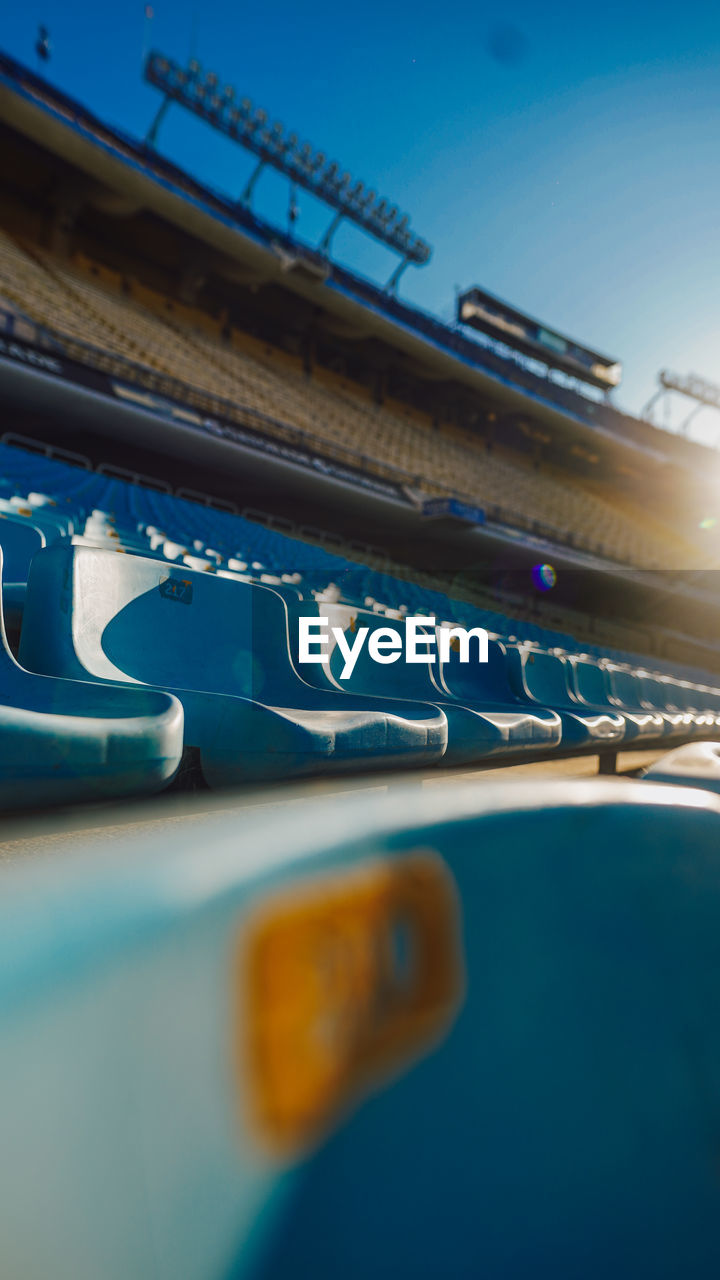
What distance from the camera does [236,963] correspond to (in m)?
0.19

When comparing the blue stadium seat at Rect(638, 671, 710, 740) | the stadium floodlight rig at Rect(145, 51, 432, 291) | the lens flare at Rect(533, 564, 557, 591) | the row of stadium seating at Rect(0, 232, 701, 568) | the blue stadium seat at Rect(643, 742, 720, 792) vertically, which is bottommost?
the blue stadium seat at Rect(638, 671, 710, 740)

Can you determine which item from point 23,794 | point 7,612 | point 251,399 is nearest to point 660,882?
point 23,794

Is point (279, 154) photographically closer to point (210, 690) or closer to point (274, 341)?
point (274, 341)

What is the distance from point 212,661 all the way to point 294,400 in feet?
28.1

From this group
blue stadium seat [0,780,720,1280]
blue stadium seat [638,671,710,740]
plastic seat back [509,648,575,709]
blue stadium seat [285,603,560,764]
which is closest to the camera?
blue stadium seat [0,780,720,1280]

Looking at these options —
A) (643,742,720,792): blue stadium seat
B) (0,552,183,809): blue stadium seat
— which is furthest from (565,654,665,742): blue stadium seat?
(0,552,183,809): blue stadium seat

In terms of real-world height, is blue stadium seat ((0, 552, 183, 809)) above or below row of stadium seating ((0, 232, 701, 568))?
below

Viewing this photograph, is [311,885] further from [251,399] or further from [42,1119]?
[251,399]

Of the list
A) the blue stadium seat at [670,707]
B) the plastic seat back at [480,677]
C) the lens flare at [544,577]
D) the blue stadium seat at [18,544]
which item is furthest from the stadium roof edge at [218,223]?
the plastic seat back at [480,677]

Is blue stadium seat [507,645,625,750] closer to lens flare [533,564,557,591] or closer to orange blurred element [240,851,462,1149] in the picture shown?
orange blurred element [240,851,462,1149]

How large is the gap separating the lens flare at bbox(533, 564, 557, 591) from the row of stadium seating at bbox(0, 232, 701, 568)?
1.78 feet

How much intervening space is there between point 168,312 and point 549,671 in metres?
8.18

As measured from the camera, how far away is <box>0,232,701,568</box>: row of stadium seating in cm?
711

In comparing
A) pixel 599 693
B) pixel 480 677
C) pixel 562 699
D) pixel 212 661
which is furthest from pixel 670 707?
pixel 212 661
